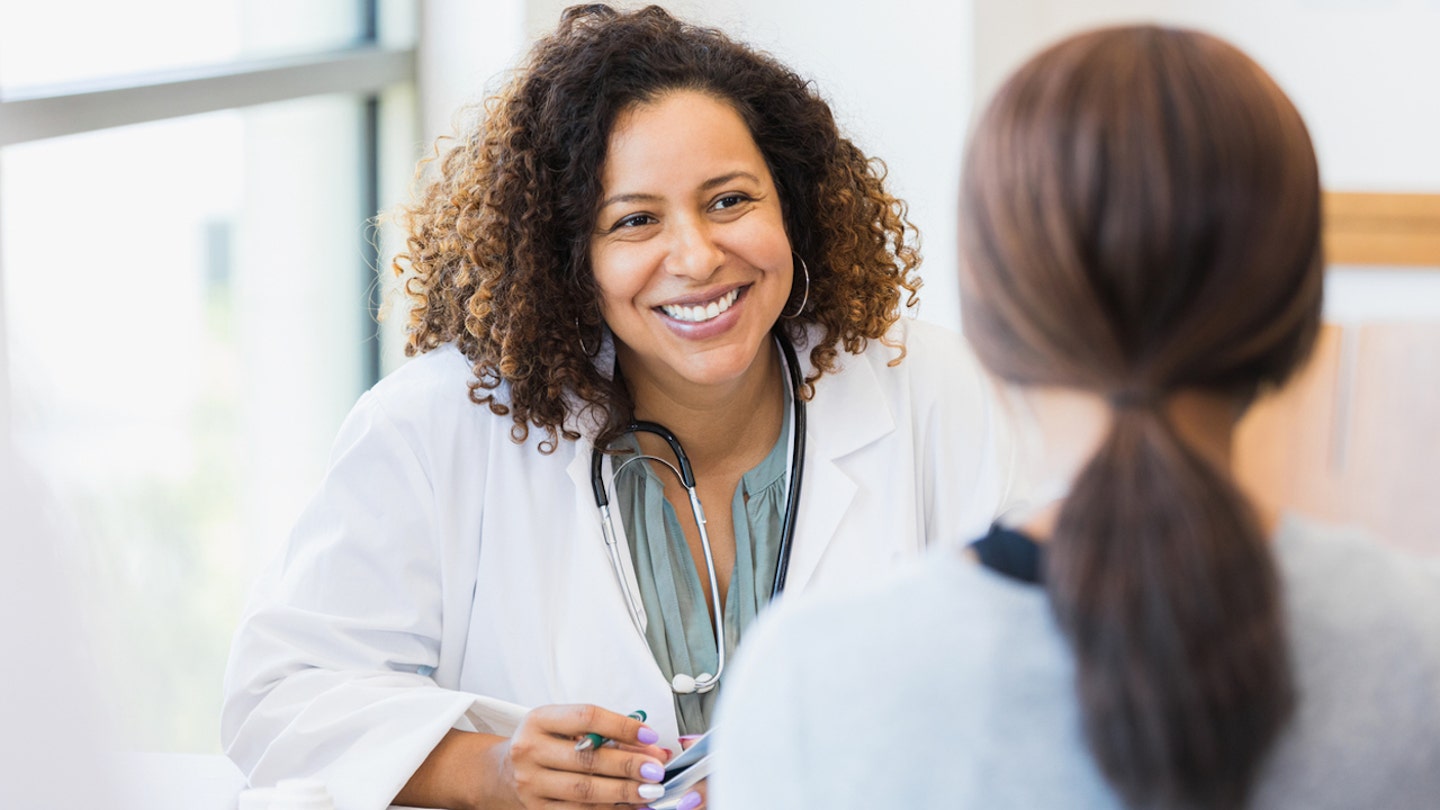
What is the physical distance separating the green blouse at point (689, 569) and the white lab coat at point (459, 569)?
4cm

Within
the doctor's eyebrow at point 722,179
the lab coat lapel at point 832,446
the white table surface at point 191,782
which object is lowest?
the white table surface at point 191,782

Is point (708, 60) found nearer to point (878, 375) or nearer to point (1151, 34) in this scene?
point (878, 375)

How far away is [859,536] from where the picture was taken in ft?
5.36

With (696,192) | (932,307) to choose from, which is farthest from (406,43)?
(696,192)

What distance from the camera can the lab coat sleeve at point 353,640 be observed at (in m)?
Result: 1.38

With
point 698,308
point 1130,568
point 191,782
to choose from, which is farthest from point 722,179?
point 1130,568

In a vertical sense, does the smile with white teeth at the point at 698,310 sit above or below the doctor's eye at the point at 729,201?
below

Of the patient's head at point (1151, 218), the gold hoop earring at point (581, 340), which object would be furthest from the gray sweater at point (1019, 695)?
the gold hoop earring at point (581, 340)

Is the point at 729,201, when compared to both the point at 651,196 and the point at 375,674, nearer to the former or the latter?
the point at 651,196

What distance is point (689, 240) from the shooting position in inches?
60.3

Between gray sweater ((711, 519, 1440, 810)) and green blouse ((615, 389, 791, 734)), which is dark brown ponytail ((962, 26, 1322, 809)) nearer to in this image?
gray sweater ((711, 519, 1440, 810))

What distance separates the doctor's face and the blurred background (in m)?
0.41

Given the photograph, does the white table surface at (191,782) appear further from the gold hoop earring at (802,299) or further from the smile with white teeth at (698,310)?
the gold hoop earring at (802,299)

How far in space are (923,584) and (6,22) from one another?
1513 millimetres
